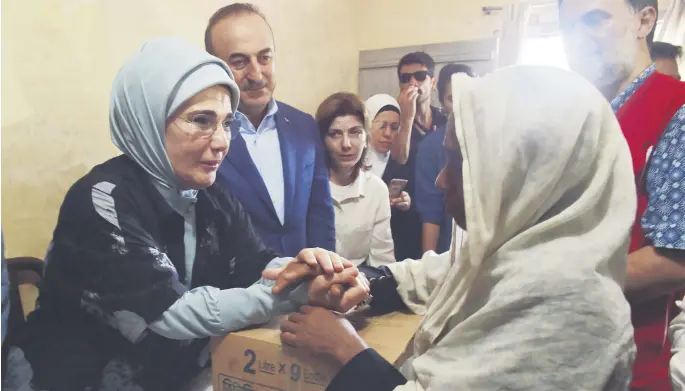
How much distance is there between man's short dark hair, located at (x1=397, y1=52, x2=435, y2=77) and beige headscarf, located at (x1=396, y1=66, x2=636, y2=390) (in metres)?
1.37

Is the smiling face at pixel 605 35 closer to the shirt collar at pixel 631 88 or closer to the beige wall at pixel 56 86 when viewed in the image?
the shirt collar at pixel 631 88

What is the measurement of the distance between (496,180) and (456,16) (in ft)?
5.64

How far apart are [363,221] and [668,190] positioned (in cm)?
101

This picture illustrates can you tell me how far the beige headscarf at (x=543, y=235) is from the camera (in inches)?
21.1

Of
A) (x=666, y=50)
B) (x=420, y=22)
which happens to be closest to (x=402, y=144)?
(x=420, y=22)

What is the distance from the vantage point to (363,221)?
161cm

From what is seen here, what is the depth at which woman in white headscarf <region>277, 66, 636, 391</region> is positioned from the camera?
536mm

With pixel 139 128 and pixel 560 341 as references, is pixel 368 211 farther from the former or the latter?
pixel 560 341

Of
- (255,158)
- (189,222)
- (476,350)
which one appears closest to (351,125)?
(255,158)

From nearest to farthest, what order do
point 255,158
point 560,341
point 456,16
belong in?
point 560,341, point 255,158, point 456,16

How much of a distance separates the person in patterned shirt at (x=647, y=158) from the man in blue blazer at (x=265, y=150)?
74 centimetres

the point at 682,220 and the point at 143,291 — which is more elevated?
the point at 682,220

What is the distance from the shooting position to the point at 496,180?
1.86 ft

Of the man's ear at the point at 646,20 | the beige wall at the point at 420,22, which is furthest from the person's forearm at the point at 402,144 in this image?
the man's ear at the point at 646,20
